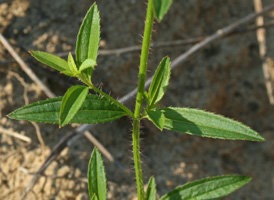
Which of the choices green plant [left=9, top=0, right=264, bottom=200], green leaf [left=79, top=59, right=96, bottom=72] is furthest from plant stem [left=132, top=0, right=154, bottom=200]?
green leaf [left=79, top=59, right=96, bottom=72]

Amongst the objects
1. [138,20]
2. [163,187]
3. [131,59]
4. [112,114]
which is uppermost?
[138,20]

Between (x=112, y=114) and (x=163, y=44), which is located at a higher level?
(x=163, y=44)

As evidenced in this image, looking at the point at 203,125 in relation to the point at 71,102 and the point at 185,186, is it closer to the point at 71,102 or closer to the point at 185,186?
the point at 185,186

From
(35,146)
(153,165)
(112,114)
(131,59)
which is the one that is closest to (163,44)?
(131,59)

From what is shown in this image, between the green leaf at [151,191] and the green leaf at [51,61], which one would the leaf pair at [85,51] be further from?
the green leaf at [151,191]

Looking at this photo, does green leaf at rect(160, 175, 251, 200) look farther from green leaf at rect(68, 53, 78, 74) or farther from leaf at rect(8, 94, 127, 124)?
green leaf at rect(68, 53, 78, 74)

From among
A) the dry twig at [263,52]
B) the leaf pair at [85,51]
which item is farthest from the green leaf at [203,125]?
the dry twig at [263,52]

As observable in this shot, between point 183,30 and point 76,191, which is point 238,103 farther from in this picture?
point 76,191

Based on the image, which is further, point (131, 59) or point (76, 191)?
point (131, 59)
